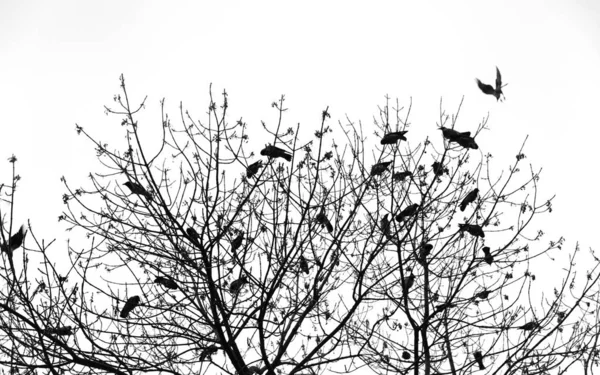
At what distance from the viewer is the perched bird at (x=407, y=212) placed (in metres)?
5.20

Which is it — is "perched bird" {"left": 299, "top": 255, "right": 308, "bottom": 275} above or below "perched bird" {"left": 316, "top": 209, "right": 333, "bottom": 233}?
below

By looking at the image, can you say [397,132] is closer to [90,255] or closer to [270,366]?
[270,366]

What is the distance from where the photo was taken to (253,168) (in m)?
5.14

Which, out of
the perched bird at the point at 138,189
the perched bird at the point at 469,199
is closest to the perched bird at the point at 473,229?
the perched bird at the point at 469,199

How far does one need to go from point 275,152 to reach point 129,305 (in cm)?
173

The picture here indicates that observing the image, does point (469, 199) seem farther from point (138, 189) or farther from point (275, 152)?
point (138, 189)

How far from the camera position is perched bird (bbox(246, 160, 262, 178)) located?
5.12m

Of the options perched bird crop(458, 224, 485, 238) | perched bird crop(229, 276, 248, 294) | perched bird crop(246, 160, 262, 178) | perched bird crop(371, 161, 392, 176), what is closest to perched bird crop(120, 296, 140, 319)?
perched bird crop(229, 276, 248, 294)

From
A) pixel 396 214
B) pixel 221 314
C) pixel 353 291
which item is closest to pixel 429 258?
pixel 396 214

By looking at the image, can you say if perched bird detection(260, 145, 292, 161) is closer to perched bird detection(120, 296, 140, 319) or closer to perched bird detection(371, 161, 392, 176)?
perched bird detection(371, 161, 392, 176)

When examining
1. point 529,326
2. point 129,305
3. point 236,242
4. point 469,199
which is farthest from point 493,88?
point 129,305

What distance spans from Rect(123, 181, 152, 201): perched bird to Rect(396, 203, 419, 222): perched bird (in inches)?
83.3

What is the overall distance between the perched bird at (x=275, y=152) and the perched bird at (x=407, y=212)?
3.53 feet

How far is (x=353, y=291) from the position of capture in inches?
194
